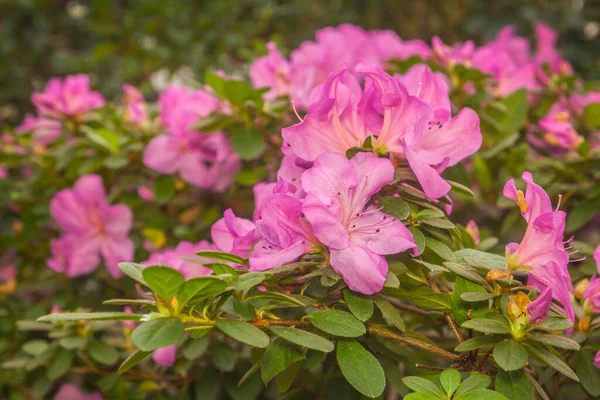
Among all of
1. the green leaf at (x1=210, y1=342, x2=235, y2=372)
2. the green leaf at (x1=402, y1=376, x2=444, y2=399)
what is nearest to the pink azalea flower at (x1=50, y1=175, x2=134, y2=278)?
the green leaf at (x1=210, y1=342, x2=235, y2=372)

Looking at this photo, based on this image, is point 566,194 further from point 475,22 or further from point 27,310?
point 475,22

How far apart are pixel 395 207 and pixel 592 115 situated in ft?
2.52

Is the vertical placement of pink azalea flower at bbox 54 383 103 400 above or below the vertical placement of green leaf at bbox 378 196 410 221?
below

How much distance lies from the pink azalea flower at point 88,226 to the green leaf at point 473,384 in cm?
88

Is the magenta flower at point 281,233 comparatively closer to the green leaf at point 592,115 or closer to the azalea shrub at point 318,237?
the azalea shrub at point 318,237

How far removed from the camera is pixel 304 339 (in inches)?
29.1

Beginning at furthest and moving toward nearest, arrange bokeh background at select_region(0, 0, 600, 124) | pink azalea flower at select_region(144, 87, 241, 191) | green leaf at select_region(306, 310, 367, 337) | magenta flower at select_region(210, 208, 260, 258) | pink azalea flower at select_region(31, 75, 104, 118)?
bokeh background at select_region(0, 0, 600, 124) → pink azalea flower at select_region(31, 75, 104, 118) → pink azalea flower at select_region(144, 87, 241, 191) → magenta flower at select_region(210, 208, 260, 258) → green leaf at select_region(306, 310, 367, 337)

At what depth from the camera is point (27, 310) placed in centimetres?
151

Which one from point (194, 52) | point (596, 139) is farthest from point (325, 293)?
point (194, 52)

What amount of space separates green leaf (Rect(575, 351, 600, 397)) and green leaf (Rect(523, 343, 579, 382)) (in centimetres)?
17

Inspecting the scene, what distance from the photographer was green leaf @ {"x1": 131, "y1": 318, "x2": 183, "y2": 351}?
→ 659 mm

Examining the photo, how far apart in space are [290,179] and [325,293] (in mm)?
163

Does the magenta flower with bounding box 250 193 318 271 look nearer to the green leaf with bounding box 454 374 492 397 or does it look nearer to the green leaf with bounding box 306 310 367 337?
the green leaf with bounding box 306 310 367 337

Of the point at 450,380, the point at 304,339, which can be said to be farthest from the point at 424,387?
the point at 304,339
